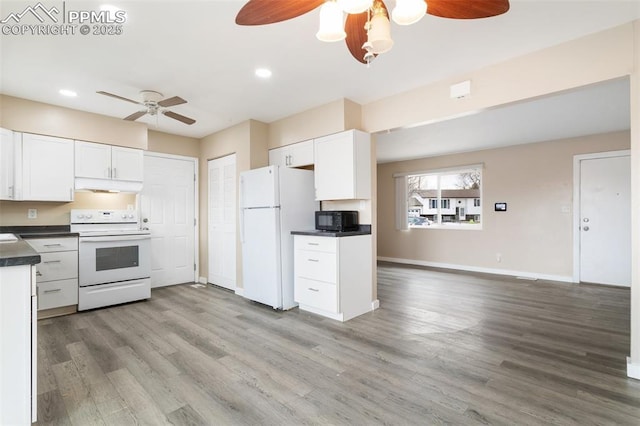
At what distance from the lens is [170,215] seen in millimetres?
4867

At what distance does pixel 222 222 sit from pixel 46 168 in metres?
2.20

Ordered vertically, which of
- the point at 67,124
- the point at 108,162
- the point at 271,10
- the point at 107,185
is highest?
the point at 67,124

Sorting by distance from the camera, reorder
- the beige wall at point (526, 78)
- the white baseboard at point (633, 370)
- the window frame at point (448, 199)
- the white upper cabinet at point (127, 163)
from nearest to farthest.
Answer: the white baseboard at point (633, 370) < the beige wall at point (526, 78) < the white upper cabinet at point (127, 163) < the window frame at point (448, 199)

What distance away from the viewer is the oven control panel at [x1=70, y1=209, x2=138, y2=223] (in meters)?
3.92

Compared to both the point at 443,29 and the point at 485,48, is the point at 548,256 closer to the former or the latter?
the point at 485,48

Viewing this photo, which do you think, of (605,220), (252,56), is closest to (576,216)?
(605,220)

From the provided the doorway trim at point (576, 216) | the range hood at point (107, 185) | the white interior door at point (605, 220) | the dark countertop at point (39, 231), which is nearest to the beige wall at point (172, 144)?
the range hood at point (107, 185)

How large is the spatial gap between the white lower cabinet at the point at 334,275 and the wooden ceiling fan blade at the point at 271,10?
7.03ft

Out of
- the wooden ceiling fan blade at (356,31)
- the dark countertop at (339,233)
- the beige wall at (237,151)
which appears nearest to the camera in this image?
the wooden ceiling fan blade at (356,31)

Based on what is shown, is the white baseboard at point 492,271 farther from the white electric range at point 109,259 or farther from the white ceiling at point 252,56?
the white electric range at point 109,259

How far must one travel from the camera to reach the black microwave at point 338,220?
3.40 m

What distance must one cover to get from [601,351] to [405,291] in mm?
2257

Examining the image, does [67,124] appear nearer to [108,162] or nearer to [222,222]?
[108,162]

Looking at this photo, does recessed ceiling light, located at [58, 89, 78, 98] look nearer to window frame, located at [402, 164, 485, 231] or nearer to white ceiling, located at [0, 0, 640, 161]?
white ceiling, located at [0, 0, 640, 161]
